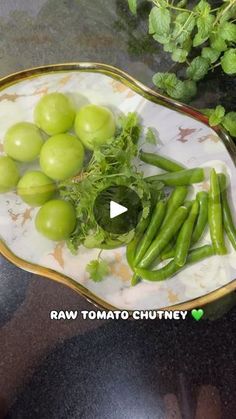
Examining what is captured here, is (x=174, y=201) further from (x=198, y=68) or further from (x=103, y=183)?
(x=198, y=68)

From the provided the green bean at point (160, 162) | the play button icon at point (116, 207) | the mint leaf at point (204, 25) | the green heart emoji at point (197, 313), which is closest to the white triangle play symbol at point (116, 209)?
the play button icon at point (116, 207)

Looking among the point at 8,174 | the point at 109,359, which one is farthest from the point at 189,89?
the point at 109,359

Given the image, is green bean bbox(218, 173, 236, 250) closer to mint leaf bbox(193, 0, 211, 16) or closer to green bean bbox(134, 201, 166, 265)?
green bean bbox(134, 201, 166, 265)

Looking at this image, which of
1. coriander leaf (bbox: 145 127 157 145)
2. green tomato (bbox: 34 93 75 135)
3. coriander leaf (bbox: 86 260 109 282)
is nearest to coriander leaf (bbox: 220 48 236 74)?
coriander leaf (bbox: 145 127 157 145)

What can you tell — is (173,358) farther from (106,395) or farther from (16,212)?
(16,212)

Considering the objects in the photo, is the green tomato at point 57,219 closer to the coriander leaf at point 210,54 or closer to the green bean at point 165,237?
the green bean at point 165,237

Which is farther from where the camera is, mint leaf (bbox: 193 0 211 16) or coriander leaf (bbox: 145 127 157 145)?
coriander leaf (bbox: 145 127 157 145)

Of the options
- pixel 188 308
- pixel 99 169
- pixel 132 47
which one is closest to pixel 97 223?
pixel 99 169
